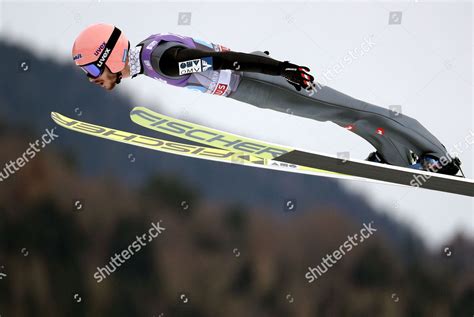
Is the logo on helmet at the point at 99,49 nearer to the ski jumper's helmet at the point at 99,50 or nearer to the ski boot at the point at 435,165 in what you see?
the ski jumper's helmet at the point at 99,50

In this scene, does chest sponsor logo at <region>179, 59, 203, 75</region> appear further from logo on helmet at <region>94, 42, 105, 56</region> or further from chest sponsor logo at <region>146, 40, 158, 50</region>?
logo on helmet at <region>94, 42, 105, 56</region>

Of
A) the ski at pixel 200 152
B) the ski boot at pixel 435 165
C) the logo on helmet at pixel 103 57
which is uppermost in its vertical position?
the logo on helmet at pixel 103 57

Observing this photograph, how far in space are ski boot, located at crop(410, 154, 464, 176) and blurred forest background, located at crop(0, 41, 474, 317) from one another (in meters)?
3.73

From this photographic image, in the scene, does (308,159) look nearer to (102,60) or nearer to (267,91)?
(267,91)

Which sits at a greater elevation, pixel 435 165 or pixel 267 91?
Answer: pixel 267 91

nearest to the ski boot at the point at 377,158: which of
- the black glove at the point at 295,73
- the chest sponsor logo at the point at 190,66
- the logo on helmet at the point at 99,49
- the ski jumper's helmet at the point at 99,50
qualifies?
the black glove at the point at 295,73

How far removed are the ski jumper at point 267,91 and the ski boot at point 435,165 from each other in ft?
0.12

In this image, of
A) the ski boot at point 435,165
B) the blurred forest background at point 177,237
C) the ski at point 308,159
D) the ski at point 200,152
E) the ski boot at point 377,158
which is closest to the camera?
the ski at point 308,159

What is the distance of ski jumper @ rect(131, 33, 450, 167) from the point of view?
354cm

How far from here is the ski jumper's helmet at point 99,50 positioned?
12.1ft

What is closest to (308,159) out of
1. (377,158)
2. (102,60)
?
(377,158)

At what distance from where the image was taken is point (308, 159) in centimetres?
404

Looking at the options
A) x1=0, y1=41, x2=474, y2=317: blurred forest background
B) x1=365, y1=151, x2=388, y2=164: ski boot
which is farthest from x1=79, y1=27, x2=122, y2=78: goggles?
x1=0, y1=41, x2=474, y2=317: blurred forest background

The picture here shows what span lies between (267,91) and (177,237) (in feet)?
14.8
